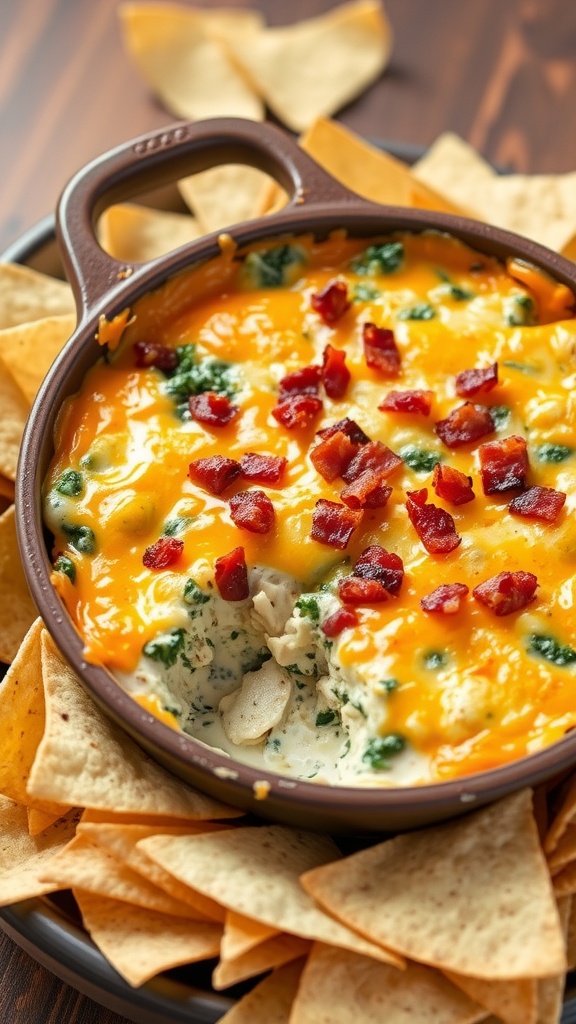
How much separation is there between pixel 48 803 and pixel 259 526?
31.6 inches

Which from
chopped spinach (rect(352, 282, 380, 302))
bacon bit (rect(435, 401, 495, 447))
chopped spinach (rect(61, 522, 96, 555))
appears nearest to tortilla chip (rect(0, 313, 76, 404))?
chopped spinach (rect(61, 522, 96, 555))

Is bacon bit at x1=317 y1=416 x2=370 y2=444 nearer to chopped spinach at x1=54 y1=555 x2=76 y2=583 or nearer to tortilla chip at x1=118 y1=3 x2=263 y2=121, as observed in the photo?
chopped spinach at x1=54 y1=555 x2=76 y2=583

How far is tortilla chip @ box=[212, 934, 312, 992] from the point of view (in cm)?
242

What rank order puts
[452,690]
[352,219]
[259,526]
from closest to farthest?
[452,690], [259,526], [352,219]

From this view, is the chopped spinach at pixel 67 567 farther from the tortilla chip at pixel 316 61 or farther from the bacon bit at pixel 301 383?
the tortilla chip at pixel 316 61

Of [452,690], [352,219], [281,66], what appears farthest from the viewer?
[281,66]

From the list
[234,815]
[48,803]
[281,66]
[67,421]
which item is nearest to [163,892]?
[234,815]

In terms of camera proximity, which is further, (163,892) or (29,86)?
(29,86)

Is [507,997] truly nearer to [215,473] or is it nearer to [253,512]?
[253,512]

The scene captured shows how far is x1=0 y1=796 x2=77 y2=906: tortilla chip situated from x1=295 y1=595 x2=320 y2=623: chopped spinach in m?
0.73

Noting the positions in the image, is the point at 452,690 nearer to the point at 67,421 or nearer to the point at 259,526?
the point at 259,526

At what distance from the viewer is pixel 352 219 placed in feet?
10.9

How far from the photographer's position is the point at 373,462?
2943mm

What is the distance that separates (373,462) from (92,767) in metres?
0.95
